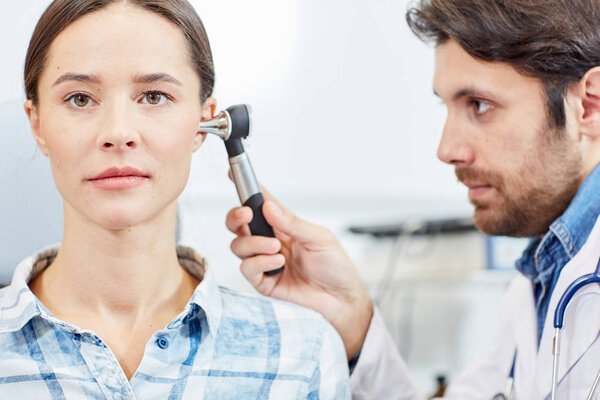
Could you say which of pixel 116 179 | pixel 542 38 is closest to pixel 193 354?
pixel 116 179

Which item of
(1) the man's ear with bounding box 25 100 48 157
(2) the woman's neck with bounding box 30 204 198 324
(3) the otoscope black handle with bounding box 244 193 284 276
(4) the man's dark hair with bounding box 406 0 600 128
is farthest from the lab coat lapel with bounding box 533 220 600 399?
(1) the man's ear with bounding box 25 100 48 157

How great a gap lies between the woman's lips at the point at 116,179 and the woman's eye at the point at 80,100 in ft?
0.33

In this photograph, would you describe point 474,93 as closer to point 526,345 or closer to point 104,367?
point 526,345

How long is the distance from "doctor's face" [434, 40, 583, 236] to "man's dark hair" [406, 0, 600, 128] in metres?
0.02

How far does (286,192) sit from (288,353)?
3.34ft

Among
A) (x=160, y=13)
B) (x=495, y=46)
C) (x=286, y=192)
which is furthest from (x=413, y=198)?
(x=160, y=13)

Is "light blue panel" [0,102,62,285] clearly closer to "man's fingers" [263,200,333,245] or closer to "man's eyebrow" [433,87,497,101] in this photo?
"man's fingers" [263,200,333,245]

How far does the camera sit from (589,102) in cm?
128

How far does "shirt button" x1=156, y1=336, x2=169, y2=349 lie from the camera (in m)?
0.95

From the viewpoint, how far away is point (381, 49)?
212 centimetres

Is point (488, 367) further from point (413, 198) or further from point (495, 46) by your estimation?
point (413, 198)

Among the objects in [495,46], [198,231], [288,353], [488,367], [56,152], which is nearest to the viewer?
[56,152]

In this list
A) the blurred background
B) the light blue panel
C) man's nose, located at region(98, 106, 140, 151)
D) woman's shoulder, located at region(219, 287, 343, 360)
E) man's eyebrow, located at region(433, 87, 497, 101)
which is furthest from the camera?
the blurred background

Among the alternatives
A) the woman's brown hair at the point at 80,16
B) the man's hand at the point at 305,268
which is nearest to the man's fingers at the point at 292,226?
the man's hand at the point at 305,268
